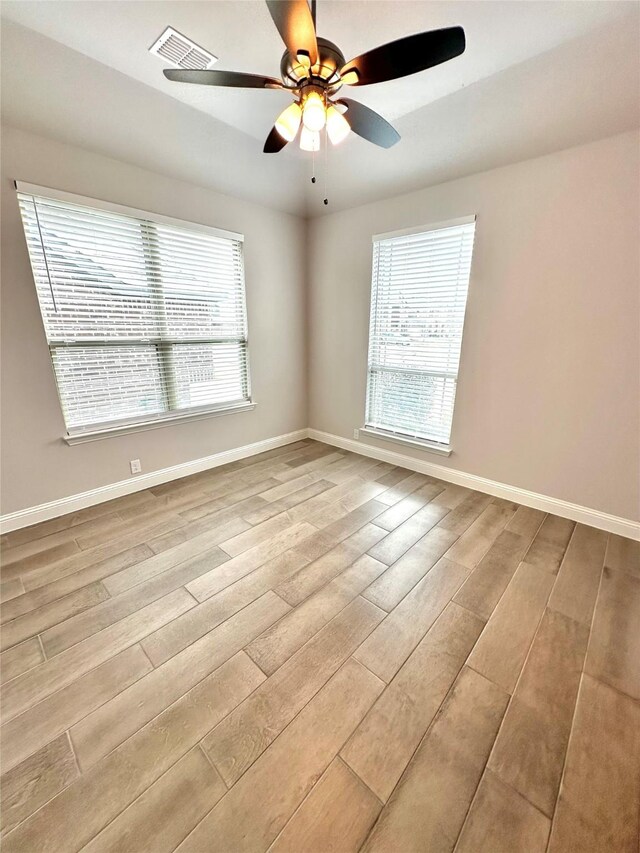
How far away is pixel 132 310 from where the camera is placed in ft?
8.89

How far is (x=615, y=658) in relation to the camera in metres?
1.47

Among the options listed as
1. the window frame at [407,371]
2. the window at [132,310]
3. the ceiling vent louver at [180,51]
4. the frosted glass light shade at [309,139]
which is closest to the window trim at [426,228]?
the window frame at [407,371]

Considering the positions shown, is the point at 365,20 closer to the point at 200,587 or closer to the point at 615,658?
the point at 200,587

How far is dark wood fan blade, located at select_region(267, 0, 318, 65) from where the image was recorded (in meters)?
1.07

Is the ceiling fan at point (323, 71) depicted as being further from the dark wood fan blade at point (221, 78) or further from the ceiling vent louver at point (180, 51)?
the ceiling vent louver at point (180, 51)

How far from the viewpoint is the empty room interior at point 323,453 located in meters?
1.09

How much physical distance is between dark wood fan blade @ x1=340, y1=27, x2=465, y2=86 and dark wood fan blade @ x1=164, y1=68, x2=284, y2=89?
0.33 m

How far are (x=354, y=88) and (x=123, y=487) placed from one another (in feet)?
11.1

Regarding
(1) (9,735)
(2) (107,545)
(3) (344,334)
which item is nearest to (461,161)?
(3) (344,334)

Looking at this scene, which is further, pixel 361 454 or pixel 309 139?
pixel 361 454

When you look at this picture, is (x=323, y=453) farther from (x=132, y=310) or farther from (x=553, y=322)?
(x=553, y=322)

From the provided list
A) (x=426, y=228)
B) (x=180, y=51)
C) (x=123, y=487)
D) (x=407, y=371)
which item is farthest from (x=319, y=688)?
(x=426, y=228)

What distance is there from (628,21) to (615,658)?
2869 millimetres

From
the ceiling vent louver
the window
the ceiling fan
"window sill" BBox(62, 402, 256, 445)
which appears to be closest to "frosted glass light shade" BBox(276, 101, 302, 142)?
the ceiling fan
